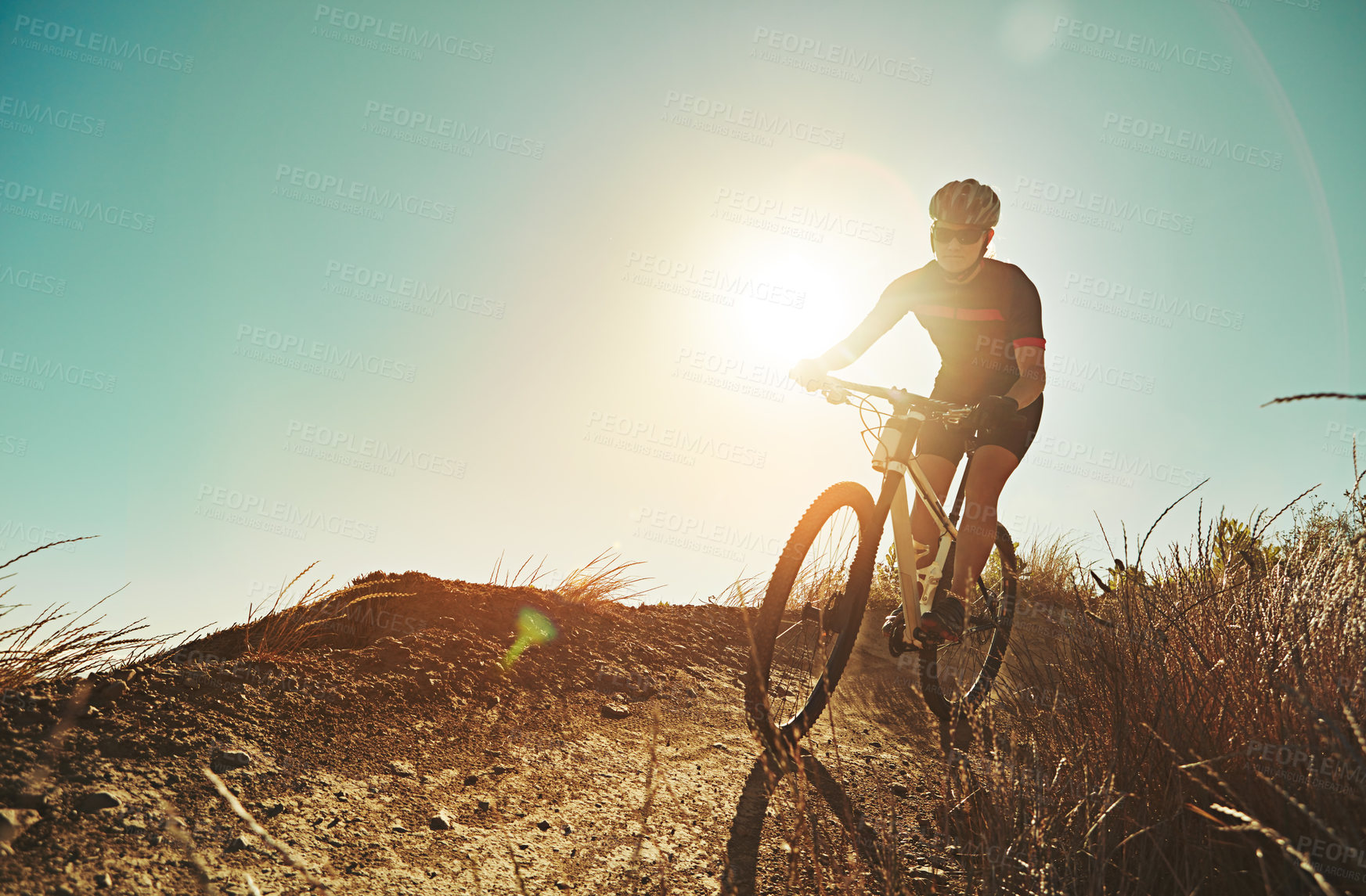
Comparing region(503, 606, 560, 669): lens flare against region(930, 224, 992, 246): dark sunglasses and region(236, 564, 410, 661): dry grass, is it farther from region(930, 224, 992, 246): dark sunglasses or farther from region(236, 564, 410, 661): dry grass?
region(930, 224, 992, 246): dark sunglasses

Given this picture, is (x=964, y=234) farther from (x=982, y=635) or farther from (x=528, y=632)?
(x=528, y=632)

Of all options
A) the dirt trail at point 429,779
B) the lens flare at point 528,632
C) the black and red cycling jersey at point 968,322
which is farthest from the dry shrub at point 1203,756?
the lens flare at point 528,632

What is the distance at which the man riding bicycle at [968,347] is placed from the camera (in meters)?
3.79

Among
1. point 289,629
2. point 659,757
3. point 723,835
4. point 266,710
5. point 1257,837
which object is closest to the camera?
point 1257,837

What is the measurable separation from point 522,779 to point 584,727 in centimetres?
63

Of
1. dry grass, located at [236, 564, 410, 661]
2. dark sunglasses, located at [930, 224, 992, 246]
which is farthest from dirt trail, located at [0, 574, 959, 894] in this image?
dark sunglasses, located at [930, 224, 992, 246]

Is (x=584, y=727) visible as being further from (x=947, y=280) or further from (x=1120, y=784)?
(x=947, y=280)

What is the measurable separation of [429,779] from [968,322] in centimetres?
380

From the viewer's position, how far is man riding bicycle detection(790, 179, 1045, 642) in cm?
379

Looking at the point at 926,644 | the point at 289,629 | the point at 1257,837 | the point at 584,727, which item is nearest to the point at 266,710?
the point at 289,629

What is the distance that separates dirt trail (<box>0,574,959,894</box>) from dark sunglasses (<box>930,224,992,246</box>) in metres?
2.98

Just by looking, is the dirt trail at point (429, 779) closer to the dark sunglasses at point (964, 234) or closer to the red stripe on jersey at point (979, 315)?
the red stripe on jersey at point (979, 315)

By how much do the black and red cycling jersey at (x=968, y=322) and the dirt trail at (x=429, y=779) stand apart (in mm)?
2211

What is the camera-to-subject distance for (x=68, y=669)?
243 centimetres
